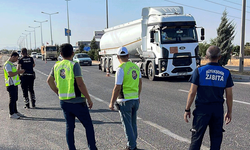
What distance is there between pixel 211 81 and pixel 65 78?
2.14 m

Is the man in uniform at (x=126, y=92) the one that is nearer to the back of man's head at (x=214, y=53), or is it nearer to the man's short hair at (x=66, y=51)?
the man's short hair at (x=66, y=51)


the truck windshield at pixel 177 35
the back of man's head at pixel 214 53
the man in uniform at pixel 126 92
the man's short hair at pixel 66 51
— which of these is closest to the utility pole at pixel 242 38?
the truck windshield at pixel 177 35

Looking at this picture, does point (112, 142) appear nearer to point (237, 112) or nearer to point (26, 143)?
point (26, 143)

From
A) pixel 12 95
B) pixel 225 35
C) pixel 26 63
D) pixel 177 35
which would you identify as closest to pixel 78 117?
pixel 12 95

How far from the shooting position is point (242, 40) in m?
15.5

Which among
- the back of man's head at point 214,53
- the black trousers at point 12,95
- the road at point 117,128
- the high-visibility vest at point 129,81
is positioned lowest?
the road at point 117,128

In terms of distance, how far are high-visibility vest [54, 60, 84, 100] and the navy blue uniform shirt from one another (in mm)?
1803

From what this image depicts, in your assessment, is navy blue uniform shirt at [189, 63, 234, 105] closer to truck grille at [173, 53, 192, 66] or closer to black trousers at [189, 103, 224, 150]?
black trousers at [189, 103, 224, 150]

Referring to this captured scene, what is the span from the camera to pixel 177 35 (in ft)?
43.9

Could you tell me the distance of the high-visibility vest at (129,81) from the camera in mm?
4155

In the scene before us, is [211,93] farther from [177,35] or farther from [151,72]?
[151,72]

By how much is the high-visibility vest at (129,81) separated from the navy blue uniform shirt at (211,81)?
1123 mm

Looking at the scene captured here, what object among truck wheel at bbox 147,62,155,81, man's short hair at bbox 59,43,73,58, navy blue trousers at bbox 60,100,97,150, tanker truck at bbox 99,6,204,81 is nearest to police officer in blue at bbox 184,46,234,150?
navy blue trousers at bbox 60,100,97,150

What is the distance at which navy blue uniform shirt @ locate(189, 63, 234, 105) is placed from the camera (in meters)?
3.35
